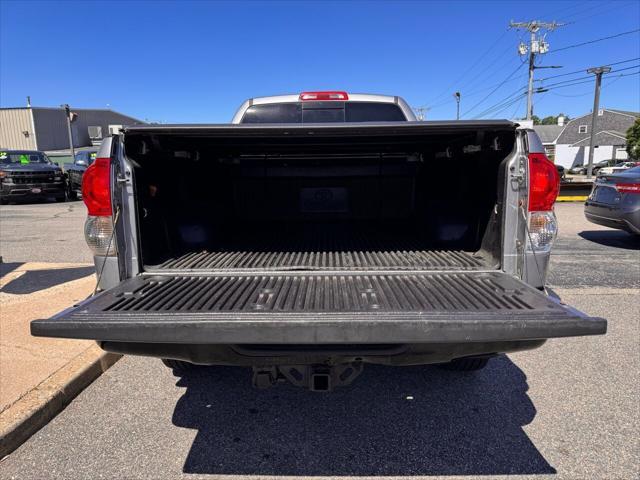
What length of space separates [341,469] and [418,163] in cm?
285

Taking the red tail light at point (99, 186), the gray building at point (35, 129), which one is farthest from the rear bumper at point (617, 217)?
the gray building at point (35, 129)

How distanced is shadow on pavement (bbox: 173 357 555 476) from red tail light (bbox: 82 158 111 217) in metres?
1.49

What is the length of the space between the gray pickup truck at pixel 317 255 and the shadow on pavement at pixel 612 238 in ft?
22.5

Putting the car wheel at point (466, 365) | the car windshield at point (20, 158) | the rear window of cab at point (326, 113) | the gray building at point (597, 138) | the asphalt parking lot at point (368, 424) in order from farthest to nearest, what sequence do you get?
the gray building at point (597, 138), the car windshield at point (20, 158), the rear window of cab at point (326, 113), the car wheel at point (466, 365), the asphalt parking lot at point (368, 424)

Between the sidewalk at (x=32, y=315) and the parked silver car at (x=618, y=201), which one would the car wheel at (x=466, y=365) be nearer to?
the sidewalk at (x=32, y=315)

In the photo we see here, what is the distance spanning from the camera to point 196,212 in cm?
362

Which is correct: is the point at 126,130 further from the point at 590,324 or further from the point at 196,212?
the point at 590,324

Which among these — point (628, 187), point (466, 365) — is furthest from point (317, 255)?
point (628, 187)

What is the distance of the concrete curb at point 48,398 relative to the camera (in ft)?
8.64

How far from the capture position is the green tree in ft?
150

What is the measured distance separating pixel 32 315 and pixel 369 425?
12.1 ft

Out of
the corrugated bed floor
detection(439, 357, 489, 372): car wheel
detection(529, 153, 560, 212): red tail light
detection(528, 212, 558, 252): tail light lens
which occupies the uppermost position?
detection(529, 153, 560, 212): red tail light

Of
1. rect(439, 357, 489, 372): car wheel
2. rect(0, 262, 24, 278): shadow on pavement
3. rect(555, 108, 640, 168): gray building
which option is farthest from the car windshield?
rect(555, 108, 640, 168): gray building

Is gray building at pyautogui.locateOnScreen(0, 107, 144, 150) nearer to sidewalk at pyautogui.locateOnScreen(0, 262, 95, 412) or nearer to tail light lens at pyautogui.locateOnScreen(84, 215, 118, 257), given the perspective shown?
sidewalk at pyautogui.locateOnScreen(0, 262, 95, 412)
